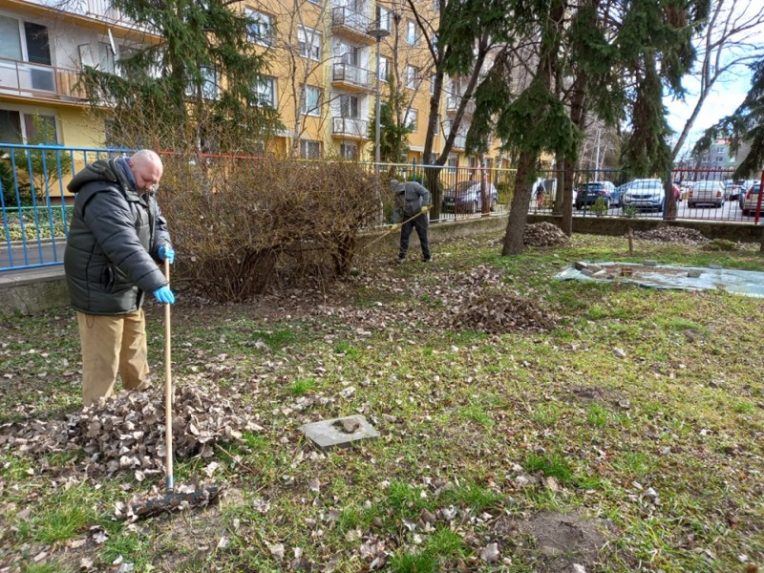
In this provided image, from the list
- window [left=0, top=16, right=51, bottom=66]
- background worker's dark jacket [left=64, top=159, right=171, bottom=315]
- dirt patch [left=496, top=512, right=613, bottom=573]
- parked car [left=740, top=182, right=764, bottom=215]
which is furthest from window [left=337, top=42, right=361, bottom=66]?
dirt patch [left=496, top=512, right=613, bottom=573]

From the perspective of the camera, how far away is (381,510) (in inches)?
108

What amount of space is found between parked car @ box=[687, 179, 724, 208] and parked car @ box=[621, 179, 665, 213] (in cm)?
94

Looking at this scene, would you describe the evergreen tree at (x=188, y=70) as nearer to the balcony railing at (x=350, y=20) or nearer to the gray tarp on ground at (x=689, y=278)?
the gray tarp on ground at (x=689, y=278)

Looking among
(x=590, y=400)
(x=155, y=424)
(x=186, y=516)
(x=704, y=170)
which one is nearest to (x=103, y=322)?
(x=155, y=424)

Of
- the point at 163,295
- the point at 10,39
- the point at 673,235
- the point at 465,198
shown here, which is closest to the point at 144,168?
the point at 163,295

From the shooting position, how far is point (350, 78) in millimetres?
30141

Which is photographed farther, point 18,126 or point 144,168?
point 18,126

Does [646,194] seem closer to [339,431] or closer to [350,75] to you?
[339,431]

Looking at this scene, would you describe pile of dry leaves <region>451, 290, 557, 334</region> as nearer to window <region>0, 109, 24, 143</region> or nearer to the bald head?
the bald head

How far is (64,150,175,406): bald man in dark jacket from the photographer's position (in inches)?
123

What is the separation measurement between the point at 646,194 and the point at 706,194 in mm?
1925

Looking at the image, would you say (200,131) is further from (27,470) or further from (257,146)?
(27,470)

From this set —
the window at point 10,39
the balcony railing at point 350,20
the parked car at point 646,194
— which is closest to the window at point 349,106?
the balcony railing at point 350,20

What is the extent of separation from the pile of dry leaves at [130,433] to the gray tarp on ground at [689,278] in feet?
20.3
